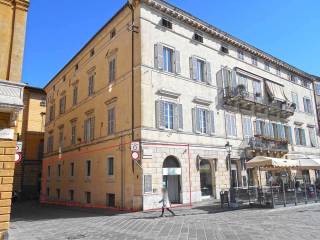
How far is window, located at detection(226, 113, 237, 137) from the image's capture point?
22750mm

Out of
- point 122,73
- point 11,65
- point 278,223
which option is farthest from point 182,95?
point 11,65

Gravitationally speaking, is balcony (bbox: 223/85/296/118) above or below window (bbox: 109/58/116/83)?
below

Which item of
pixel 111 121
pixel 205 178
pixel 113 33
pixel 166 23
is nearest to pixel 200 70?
pixel 166 23

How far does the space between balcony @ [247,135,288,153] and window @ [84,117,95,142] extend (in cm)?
1250

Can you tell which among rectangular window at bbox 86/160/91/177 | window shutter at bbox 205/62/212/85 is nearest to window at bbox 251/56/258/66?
window shutter at bbox 205/62/212/85

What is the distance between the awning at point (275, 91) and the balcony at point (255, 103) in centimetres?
48

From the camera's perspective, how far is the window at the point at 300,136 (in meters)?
30.8

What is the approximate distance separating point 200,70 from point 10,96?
15.5m

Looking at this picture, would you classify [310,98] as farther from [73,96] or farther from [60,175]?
[60,175]

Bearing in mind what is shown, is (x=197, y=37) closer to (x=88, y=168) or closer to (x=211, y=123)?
(x=211, y=123)

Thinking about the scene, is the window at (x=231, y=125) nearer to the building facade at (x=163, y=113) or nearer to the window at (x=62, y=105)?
the building facade at (x=163, y=113)

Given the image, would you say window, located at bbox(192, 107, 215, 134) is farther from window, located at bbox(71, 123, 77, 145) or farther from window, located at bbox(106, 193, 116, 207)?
window, located at bbox(71, 123, 77, 145)

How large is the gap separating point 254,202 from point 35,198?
27.3 meters

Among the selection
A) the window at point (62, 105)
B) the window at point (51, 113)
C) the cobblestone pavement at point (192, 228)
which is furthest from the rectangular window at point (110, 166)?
the window at point (51, 113)
